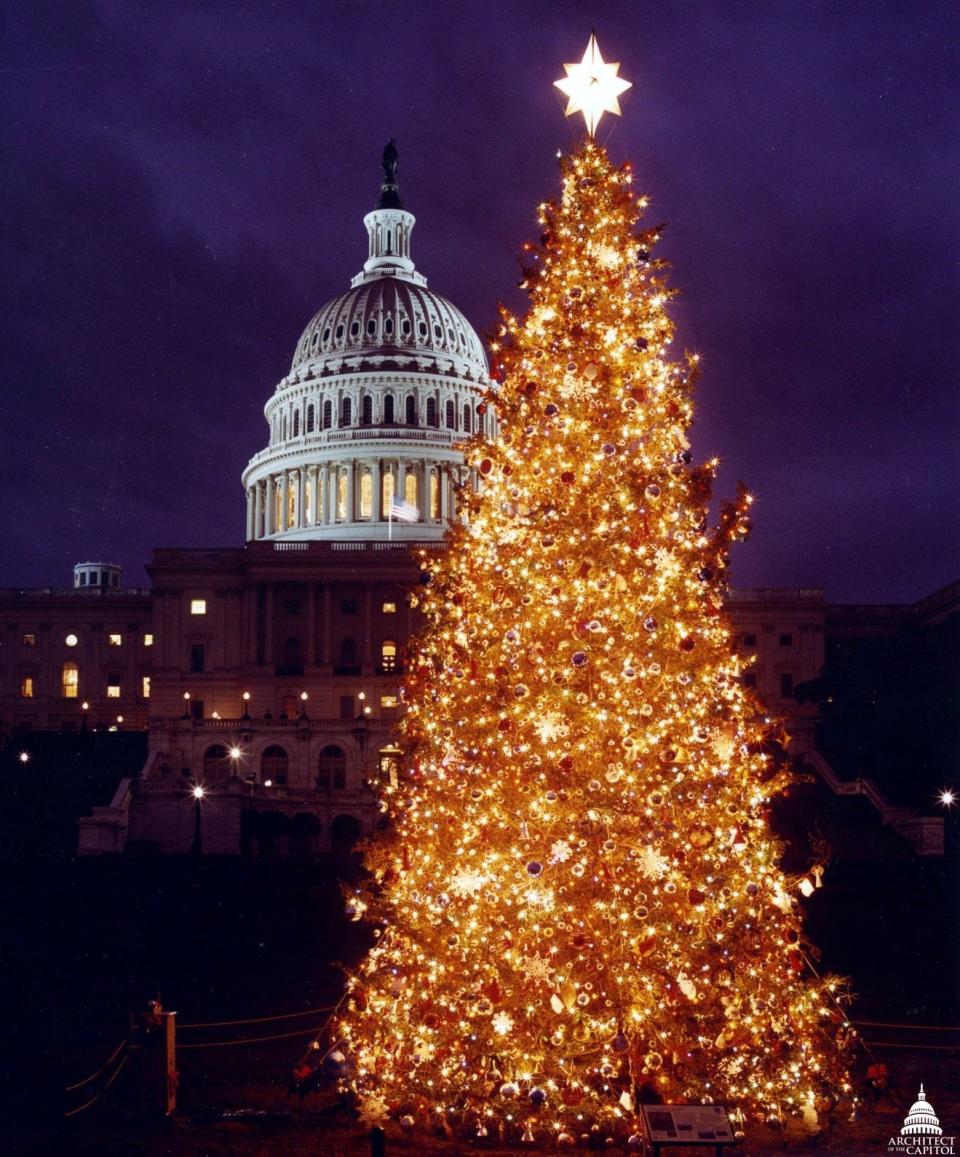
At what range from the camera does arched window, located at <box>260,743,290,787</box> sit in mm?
70688

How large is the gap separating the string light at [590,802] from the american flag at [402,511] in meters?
81.0

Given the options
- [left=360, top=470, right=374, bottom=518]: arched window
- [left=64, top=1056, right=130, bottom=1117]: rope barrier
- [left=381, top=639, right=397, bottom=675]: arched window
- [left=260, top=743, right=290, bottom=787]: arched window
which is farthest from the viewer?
[left=360, top=470, right=374, bottom=518]: arched window

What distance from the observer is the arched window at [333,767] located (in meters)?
70.9

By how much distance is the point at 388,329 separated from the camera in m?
124

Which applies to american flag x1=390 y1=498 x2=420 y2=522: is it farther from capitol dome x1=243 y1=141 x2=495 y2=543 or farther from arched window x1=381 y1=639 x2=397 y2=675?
arched window x1=381 y1=639 x2=397 y2=675

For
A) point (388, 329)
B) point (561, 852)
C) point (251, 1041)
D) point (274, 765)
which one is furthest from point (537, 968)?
point (388, 329)

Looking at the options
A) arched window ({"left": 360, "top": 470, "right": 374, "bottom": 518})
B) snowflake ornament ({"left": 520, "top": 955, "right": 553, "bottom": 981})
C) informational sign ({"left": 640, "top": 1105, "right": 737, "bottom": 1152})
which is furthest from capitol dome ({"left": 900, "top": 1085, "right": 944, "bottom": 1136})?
arched window ({"left": 360, "top": 470, "right": 374, "bottom": 518})

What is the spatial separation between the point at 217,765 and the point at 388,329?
60.4 meters

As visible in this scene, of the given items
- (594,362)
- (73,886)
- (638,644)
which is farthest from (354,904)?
(73,886)

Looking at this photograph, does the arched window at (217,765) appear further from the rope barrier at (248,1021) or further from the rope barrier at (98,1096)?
the rope barrier at (98,1096)

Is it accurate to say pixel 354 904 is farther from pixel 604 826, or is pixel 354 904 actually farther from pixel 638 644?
pixel 638 644

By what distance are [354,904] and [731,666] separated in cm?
554

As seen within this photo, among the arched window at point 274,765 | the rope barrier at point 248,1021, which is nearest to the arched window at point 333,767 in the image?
the arched window at point 274,765

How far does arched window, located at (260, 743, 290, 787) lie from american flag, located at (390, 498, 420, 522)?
29.4 m
